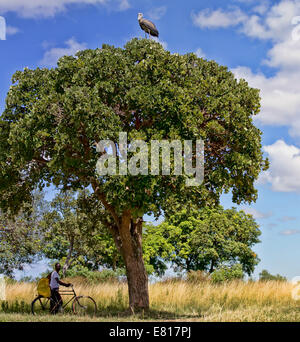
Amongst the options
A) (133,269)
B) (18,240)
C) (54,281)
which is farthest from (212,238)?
(54,281)

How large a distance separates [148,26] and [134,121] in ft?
13.8

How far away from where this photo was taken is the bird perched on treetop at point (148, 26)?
19.6 meters

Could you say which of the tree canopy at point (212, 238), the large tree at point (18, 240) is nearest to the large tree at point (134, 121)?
the large tree at point (18, 240)

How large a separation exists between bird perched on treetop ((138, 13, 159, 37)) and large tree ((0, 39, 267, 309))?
0.98 metres

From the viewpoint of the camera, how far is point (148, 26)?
19594mm

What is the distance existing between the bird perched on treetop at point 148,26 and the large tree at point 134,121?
984 millimetres

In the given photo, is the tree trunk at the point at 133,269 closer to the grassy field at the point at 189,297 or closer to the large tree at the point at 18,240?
the grassy field at the point at 189,297

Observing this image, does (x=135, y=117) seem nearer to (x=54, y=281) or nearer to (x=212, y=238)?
(x=54, y=281)

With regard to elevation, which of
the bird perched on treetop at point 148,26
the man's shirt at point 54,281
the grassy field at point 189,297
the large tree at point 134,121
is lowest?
the grassy field at point 189,297

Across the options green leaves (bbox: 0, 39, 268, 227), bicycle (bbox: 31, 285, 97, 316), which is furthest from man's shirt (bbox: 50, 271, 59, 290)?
green leaves (bbox: 0, 39, 268, 227)

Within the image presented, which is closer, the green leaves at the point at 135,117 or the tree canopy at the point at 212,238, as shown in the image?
the green leaves at the point at 135,117

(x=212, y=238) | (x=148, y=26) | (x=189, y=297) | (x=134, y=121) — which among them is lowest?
(x=189, y=297)

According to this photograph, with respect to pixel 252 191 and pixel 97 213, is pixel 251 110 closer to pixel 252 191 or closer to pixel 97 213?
pixel 252 191
